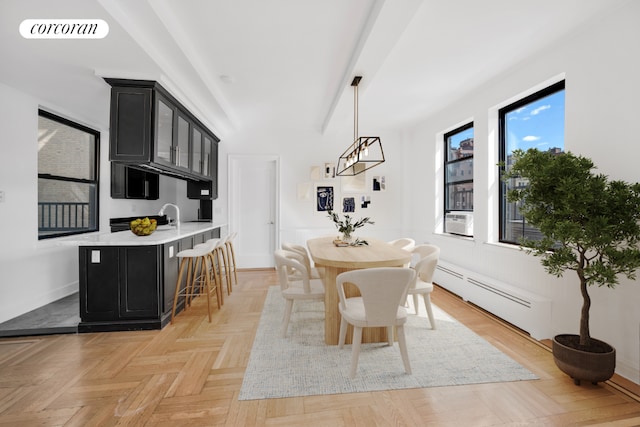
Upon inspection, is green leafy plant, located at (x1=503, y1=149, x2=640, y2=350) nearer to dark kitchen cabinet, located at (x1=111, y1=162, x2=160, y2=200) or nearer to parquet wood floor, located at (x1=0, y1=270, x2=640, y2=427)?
parquet wood floor, located at (x1=0, y1=270, x2=640, y2=427)

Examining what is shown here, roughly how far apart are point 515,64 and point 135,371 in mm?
4435

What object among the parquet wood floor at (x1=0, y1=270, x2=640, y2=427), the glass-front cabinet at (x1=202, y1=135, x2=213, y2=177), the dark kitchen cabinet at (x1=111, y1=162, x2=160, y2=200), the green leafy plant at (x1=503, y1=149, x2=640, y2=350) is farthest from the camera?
the glass-front cabinet at (x1=202, y1=135, x2=213, y2=177)

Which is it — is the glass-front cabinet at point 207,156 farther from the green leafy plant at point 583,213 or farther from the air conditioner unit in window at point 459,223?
the green leafy plant at point 583,213

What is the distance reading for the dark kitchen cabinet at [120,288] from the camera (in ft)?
9.62

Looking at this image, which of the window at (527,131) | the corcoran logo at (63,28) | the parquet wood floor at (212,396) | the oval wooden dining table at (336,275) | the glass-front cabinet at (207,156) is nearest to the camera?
the parquet wood floor at (212,396)

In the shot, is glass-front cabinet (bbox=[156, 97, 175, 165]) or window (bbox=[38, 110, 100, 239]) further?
window (bbox=[38, 110, 100, 239])

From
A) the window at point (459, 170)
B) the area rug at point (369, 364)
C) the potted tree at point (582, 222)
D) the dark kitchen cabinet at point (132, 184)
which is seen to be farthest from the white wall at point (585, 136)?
the dark kitchen cabinet at point (132, 184)

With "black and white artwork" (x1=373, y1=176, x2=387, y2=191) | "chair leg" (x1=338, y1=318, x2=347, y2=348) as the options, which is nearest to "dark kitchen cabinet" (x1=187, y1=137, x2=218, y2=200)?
"black and white artwork" (x1=373, y1=176, x2=387, y2=191)

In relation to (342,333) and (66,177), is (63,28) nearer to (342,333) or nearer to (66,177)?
(66,177)

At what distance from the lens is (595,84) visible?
7.79ft

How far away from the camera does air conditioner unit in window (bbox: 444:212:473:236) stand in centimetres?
420

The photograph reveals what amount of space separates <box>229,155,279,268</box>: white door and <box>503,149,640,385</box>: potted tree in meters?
4.25

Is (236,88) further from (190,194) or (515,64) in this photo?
(515,64)

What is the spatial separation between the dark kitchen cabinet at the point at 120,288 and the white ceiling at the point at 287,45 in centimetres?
174
